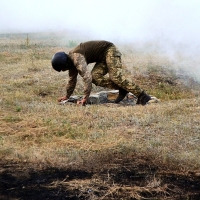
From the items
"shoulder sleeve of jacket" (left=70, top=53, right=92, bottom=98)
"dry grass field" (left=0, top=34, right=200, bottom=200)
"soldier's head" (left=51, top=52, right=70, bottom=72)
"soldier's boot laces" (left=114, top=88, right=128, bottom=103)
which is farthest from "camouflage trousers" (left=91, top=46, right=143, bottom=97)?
"soldier's head" (left=51, top=52, right=70, bottom=72)

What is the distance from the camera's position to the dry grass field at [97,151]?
407cm

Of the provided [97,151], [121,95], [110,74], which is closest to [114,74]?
[110,74]

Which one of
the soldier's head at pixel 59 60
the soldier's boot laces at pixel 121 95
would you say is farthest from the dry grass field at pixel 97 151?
the soldier's head at pixel 59 60

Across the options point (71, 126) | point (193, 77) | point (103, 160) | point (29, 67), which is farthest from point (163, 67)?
point (103, 160)

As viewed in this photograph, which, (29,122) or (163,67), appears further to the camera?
(163,67)

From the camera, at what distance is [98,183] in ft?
13.7

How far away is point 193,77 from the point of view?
13219mm

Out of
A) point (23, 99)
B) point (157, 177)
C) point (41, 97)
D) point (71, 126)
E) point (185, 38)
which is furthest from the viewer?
point (185, 38)

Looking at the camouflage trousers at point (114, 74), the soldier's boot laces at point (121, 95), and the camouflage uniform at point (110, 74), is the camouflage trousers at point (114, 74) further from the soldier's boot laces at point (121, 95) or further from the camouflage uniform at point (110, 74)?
the soldier's boot laces at point (121, 95)

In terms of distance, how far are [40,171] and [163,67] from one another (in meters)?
9.34

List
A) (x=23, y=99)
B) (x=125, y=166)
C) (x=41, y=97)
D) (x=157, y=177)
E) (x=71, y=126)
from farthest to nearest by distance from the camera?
(x=41, y=97)
(x=23, y=99)
(x=71, y=126)
(x=125, y=166)
(x=157, y=177)

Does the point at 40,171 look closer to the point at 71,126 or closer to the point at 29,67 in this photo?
the point at 71,126

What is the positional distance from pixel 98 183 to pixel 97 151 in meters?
0.93

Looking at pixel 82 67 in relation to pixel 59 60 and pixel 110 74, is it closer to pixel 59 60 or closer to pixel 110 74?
pixel 59 60
